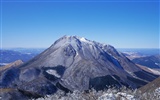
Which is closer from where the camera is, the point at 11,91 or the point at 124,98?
the point at 124,98

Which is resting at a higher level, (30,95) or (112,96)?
(112,96)

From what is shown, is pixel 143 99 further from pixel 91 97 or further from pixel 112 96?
pixel 91 97

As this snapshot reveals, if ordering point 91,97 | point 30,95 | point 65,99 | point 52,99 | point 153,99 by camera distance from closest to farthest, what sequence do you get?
point 153,99, point 91,97, point 65,99, point 52,99, point 30,95

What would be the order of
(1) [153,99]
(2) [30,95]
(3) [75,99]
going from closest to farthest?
(1) [153,99], (3) [75,99], (2) [30,95]

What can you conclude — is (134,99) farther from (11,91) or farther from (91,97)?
(11,91)

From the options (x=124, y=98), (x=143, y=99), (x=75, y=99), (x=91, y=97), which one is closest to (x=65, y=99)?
(x=75, y=99)

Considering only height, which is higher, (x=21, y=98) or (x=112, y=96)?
(x=112, y=96)

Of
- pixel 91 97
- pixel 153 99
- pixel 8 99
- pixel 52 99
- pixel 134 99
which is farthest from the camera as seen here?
pixel 8 99

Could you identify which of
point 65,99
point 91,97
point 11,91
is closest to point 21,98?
point 11,91

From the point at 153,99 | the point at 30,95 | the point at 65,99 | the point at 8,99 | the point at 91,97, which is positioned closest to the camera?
the point at 153,99
